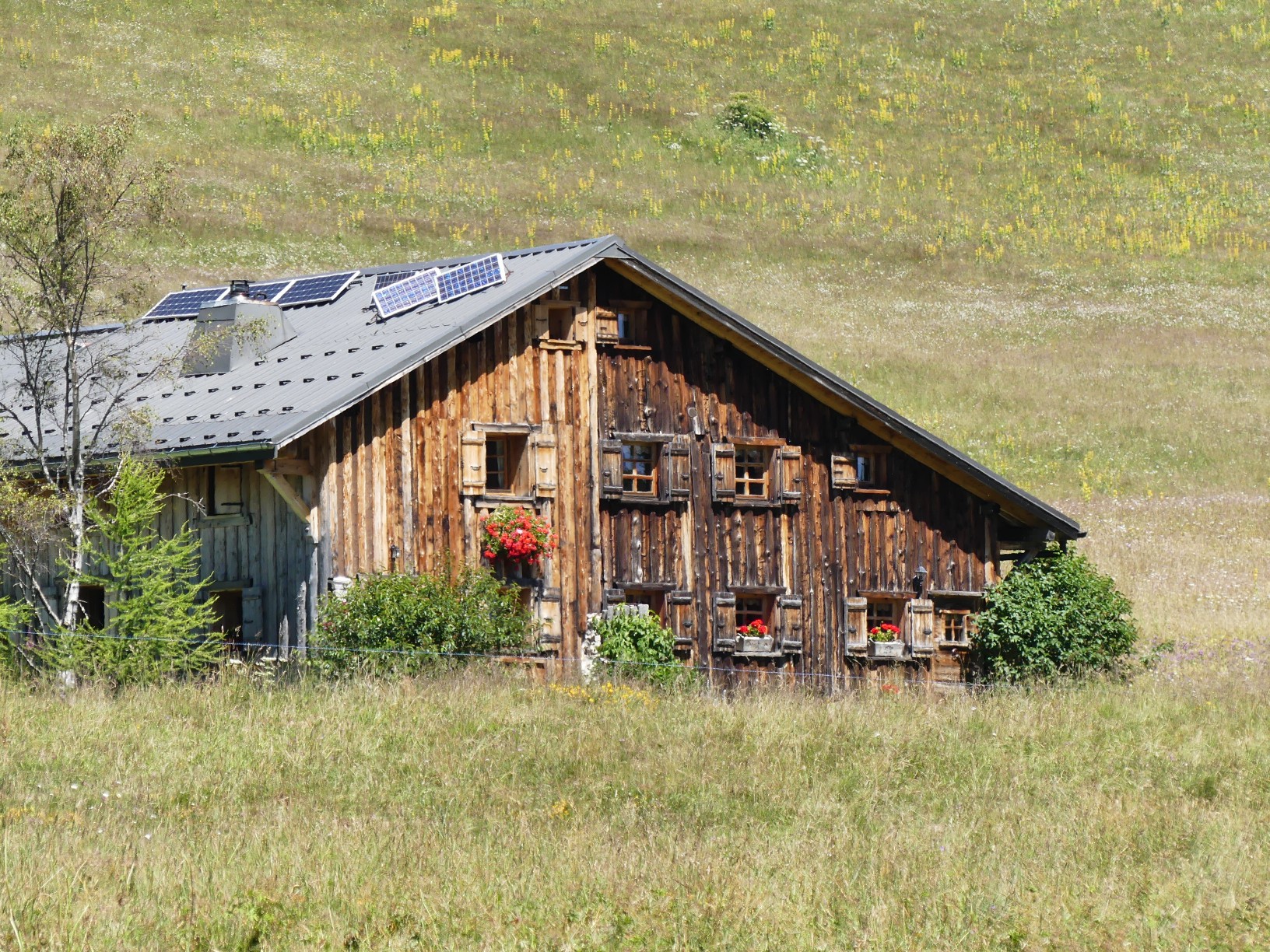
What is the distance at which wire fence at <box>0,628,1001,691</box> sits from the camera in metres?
20.9

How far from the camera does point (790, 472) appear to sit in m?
26.8

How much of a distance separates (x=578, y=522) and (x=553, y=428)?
4.86 ft

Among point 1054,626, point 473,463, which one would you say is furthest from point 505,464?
point 1054,626

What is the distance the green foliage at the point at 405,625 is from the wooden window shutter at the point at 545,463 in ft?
8.12

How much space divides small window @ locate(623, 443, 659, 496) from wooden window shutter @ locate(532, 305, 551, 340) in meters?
2.21

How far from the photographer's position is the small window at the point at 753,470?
26688 mm


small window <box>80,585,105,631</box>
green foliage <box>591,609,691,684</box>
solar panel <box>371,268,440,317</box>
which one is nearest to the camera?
green foliage <box>591,609,691,684</box>

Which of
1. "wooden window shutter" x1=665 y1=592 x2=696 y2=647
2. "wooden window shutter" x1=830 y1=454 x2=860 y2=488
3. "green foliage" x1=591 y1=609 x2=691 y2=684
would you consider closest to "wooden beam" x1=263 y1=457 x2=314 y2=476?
"green foliage" x1=591 y1=609 x2=691 y2=684

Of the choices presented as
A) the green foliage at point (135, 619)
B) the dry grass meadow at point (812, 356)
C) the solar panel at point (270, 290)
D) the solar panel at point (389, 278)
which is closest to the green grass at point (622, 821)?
the dry grass meadow at point (812, 356)

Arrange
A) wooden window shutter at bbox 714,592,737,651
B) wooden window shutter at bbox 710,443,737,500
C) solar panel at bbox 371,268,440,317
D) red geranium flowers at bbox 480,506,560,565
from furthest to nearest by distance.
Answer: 1. wooden window shutter at bbox 710,443,737,500
2. wooden window shutter at bbox 714,592,737,651
3. solar panel at bbox 371,268,440,317
4. red geranium flowers at bbox 480,506,560,565

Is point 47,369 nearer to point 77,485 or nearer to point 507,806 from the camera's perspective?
point 77,485

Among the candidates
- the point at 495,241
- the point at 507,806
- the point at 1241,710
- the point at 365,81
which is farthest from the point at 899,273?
the point at 507,806

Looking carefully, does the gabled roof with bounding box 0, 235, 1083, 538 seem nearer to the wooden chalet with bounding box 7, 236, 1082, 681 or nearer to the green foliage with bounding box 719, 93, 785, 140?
the wooden chalet with bounding box 7, 236, 1082, 681

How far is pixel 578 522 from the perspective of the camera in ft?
82.6
